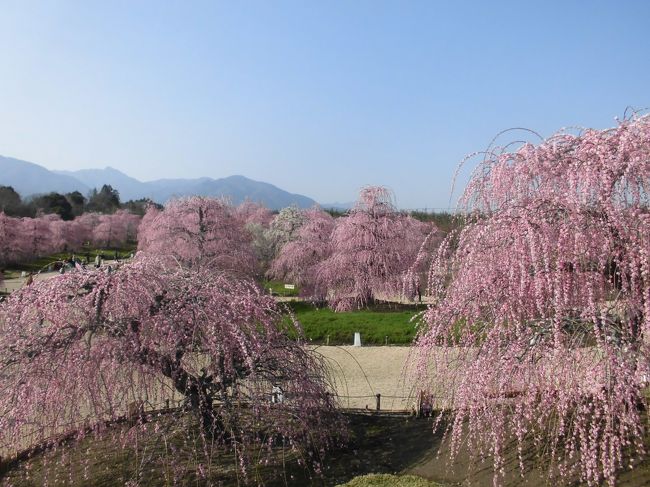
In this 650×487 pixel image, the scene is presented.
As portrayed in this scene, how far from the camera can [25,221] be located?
128 ft

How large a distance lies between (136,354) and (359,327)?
10.8m

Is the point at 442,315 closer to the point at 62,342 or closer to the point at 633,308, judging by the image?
the point at 633,308

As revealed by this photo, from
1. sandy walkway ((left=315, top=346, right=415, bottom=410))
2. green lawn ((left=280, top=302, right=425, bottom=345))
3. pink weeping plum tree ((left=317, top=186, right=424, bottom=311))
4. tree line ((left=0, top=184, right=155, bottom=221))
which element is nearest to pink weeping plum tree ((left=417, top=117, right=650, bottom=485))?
sandy walkway ((left=315, top=346, right=415, bottom=410))

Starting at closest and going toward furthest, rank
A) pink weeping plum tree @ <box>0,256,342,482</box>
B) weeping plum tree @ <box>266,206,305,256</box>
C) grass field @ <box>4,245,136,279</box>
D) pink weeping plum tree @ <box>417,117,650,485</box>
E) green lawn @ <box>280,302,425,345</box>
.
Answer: pink weeping plum tree @ <box>417,117,650,485</box> → pink weeping plum tree @ <box>0,256,342,482</box> → green lawn @ <box>280,302,425,345</box> → weeping plum tree @ <box>266,206,305,256</box> → grass field @ <box>4,245,136,279</box>

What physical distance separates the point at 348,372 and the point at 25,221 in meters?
36.1

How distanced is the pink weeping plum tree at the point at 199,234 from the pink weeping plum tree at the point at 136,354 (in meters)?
13.5

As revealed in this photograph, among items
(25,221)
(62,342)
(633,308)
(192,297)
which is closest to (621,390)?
(633,308)

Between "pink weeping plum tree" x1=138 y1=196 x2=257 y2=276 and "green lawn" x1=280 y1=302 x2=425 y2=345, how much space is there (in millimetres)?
4146

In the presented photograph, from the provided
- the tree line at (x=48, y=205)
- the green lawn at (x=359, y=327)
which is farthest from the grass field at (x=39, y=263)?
the green lawn at (x=359, y=327)

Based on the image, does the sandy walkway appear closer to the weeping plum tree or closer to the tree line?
the weeping plum tree

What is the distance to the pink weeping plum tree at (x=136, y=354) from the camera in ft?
18.6

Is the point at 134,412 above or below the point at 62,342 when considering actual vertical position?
below

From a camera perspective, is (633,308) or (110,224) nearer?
(633,308)

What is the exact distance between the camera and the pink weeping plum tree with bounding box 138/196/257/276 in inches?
795
